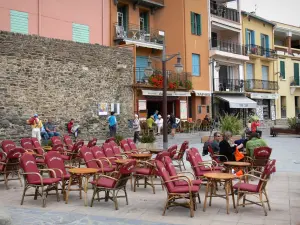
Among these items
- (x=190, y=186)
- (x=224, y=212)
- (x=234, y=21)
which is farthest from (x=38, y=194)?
(x=234, y=21)

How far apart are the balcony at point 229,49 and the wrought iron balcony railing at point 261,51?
3.19ft

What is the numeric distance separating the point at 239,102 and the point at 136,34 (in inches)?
400

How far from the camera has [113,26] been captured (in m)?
24.0

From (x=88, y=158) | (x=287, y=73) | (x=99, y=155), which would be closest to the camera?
(x=88, y=158)

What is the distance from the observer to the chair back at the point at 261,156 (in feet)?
30.1

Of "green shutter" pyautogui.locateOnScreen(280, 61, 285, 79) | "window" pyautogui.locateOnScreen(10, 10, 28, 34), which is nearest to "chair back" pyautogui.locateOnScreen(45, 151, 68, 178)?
"window" pyautogui.locateOnScreen(10, 10, 28, 34)

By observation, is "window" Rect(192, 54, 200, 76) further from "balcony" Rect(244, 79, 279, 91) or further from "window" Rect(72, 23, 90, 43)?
"window" Rect(72, 23, 90, 43)

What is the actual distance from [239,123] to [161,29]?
1286 centimetres

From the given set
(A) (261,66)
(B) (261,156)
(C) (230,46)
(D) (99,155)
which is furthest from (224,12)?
(D) (99,155)

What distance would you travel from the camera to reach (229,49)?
31.1 m

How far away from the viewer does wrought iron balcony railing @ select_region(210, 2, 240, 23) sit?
97.2 feet

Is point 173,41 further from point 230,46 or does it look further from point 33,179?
point 33,179

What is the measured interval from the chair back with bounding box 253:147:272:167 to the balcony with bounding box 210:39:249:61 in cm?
2025

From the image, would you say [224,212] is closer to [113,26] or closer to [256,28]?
[113,26]
